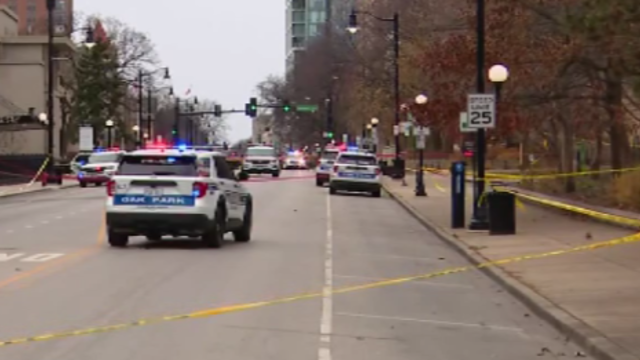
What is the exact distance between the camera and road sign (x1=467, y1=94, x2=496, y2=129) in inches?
863

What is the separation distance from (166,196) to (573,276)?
23.5 feet

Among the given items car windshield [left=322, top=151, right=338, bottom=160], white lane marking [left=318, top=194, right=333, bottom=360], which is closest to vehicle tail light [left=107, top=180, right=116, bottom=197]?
white lane marking [left=318, top=194, right=333, bottom=360]

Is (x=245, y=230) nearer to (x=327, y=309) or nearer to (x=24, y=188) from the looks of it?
(x=327, y=309)

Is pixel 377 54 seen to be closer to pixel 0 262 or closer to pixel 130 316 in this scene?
pixel 0 262

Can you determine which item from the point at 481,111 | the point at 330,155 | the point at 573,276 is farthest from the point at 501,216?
the point at 330,155

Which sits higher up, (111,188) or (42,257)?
(111,188)

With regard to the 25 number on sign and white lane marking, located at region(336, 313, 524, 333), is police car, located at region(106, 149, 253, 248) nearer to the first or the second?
the 25 number on sign

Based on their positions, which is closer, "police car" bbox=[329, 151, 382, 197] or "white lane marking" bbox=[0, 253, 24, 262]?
"white lane marking" bbox=[0, 253, 24, 262]

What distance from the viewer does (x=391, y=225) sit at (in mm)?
26734

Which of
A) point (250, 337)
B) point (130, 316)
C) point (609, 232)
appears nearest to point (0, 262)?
point (130, 316)

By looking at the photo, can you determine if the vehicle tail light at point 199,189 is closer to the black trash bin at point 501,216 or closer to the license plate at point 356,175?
the black trash bin at point 501,216

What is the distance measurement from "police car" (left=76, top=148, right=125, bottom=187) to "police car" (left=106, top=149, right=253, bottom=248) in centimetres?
3246

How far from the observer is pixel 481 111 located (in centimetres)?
2202

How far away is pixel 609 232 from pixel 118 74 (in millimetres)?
84197
